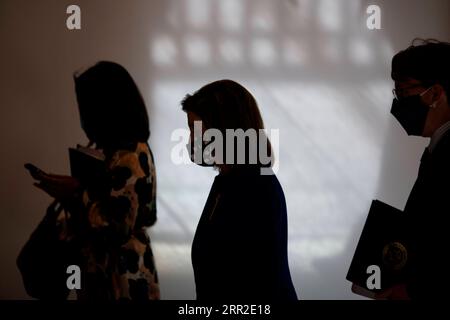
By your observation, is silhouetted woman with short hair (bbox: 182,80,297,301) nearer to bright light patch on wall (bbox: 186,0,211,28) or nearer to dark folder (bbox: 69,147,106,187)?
dark folder (bbox: 69,147,106,187)

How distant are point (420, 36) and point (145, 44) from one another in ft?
4.62

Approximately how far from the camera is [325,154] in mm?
2891

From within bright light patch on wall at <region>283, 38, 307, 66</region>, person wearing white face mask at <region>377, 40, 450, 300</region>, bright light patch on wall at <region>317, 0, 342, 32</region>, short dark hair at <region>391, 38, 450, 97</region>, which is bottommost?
person wearing white face mask at <region>377, 40, 450, 300</region>

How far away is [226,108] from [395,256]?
0.73 meters

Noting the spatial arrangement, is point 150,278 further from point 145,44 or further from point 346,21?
point 346,21

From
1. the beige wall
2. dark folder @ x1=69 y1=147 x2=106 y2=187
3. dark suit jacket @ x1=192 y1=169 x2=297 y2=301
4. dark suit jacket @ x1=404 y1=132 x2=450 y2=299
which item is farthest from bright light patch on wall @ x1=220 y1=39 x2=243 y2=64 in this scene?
dark suit jacket @ x1=404 y1=132 x2=450 y2=299

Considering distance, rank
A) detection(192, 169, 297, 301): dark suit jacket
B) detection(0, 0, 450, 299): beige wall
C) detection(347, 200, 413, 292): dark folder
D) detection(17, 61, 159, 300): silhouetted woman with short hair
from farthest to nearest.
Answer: detection(0, 0, 450, 299): beige wall
detection(17, 61, 159, 300): silhouetted woman with short hair
detection(347, 200, 413, 292): dark folder
detection(192, 169, 297, 301): dark suit jacket

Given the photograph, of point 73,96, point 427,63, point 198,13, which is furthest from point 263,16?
point 427,63

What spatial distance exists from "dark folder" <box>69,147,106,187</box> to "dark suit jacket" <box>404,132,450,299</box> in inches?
41.8

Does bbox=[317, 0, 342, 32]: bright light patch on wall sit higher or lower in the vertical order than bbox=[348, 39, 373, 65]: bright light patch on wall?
higher

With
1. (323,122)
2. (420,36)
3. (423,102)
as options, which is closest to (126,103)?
(423,102)

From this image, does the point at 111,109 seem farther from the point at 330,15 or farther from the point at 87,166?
the point at 330,15

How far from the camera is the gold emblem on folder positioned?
183 cm

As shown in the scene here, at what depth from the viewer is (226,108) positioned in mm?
1795
